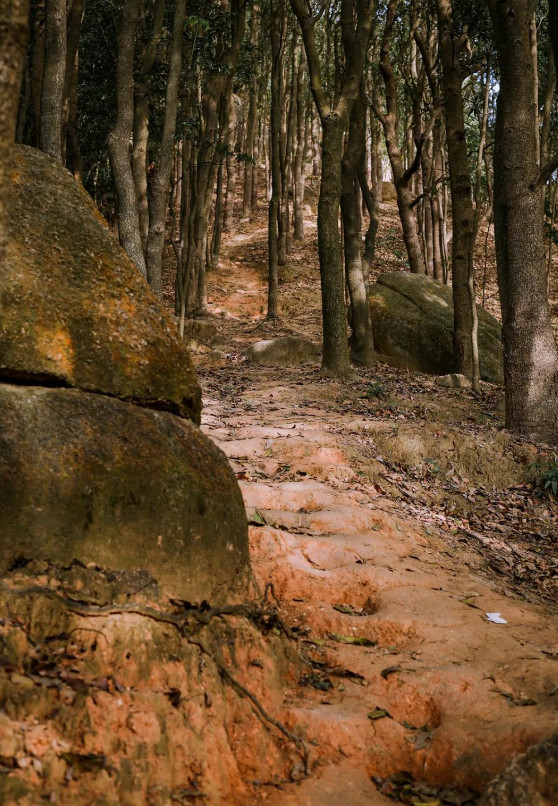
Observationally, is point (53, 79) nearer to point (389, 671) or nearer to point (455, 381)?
point (389, 671)

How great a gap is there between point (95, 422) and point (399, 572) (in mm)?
2702

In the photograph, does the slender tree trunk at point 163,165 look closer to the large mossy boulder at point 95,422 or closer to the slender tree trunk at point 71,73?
the slender tree trunk at point 71,73

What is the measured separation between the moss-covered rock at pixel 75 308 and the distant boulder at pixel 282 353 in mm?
9676

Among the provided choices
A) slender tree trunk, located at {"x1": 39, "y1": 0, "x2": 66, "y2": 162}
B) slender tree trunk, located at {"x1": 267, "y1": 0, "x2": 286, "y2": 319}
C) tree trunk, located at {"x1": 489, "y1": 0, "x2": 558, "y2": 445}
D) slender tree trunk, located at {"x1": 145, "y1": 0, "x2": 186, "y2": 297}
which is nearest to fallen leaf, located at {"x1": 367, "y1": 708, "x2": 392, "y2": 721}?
tree trunk, located at {"x1": 489, "y1": 0, "x2": 558, "y2": 445}

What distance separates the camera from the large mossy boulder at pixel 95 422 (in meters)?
2.64

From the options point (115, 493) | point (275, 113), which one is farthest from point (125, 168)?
point (275, 113)

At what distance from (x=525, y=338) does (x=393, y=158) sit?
8.57 m

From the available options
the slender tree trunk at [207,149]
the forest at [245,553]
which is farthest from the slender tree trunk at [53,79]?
the slender tree trunk at [207,149]

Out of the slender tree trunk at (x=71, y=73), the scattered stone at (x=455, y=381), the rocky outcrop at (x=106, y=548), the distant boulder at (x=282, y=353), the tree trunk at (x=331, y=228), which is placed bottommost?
the rocky outcrop at (x=106, y=548)

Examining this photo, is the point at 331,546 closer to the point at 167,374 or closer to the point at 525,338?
the point at 167,374

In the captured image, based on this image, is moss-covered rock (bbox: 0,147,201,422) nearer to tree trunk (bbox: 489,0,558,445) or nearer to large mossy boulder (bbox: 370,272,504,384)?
tree trunk (bbox: 489,0,558,445)

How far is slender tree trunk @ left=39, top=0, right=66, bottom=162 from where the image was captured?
771 cm

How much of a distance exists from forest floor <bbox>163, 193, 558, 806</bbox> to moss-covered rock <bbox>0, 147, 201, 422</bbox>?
1631 mm

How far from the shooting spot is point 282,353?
43.6ft
